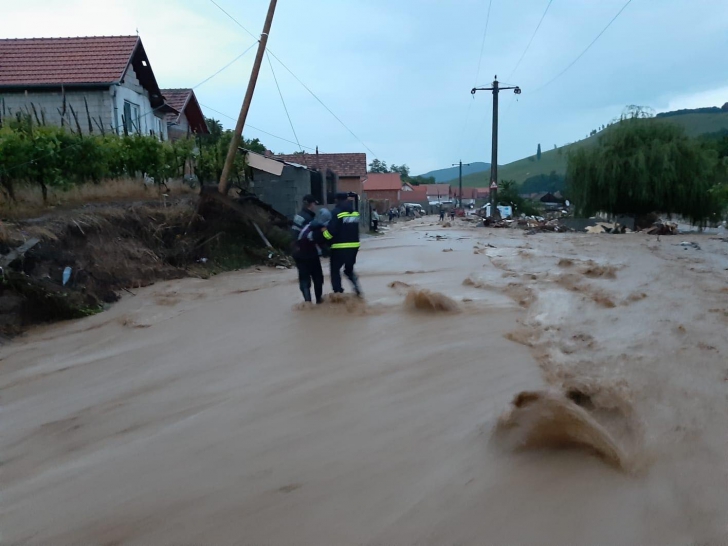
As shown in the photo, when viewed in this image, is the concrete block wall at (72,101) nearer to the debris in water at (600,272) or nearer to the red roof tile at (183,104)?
the red roof tile at (183,104)

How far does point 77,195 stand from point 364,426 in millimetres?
9828

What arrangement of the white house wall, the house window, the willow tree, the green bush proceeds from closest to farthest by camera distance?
1. the green bush
2. the white house wall
3. the house window
4. the willow tree

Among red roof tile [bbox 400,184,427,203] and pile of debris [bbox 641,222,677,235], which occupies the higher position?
red roof tile [bbox 400,184,427,203]

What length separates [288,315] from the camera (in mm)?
8555

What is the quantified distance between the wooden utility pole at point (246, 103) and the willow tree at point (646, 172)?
22486 mm

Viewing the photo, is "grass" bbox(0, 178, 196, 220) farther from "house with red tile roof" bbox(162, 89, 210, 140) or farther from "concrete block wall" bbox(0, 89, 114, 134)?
"house with red tile roof" bbox(162, 89, 210, 140)

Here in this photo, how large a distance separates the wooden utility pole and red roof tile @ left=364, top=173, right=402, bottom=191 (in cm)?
6665

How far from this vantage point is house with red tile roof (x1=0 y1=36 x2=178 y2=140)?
21.3 meters

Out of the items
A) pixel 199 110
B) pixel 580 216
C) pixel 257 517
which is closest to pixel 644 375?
pixel 257 517

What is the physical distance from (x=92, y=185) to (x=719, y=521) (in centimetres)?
1245

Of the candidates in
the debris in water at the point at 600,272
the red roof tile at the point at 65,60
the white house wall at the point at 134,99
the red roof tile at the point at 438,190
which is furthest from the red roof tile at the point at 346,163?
the red roof tile at the point at 438,190

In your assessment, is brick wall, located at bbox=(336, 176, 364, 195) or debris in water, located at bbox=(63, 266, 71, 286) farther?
brick wall, located at bbox=(336, 176, 364, 195)

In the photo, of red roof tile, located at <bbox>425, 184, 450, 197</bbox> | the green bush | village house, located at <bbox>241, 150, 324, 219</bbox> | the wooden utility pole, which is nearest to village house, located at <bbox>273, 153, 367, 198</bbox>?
village house, located at <bbox>241, 150, 324, 219</bbox>

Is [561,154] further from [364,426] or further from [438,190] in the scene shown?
[438,190]
